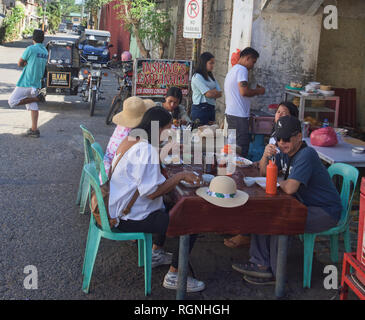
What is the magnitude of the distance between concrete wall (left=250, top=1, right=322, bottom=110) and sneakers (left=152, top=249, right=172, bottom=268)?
16.3 feet

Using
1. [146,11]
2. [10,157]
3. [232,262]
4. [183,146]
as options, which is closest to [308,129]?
[183,146]

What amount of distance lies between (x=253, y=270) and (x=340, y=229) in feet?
2.91

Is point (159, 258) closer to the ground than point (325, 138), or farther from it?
closer to the ground

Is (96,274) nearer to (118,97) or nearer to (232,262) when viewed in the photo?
(232,262)

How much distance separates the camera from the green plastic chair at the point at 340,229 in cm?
445

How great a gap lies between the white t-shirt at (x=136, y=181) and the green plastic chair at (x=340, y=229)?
1431 millimetres

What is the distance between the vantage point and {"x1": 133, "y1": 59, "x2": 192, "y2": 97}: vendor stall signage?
9539 mm

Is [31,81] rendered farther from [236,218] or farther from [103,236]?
[236,218]

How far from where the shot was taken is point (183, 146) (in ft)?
18.6

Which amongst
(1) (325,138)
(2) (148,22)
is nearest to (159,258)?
(1) (325,138)

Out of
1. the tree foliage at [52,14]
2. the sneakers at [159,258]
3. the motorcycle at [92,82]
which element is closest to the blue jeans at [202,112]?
the sneakers at [159,258]

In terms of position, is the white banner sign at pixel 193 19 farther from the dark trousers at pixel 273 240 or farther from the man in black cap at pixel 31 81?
the dark trousers at pixel 273 240

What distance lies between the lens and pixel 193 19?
909 cm

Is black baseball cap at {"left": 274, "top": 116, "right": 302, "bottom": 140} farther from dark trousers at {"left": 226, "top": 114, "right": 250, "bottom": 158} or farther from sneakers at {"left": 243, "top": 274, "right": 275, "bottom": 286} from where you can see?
dark trousers at {"left": 226, "top": 114, "right": 250, "bottom": 158}
